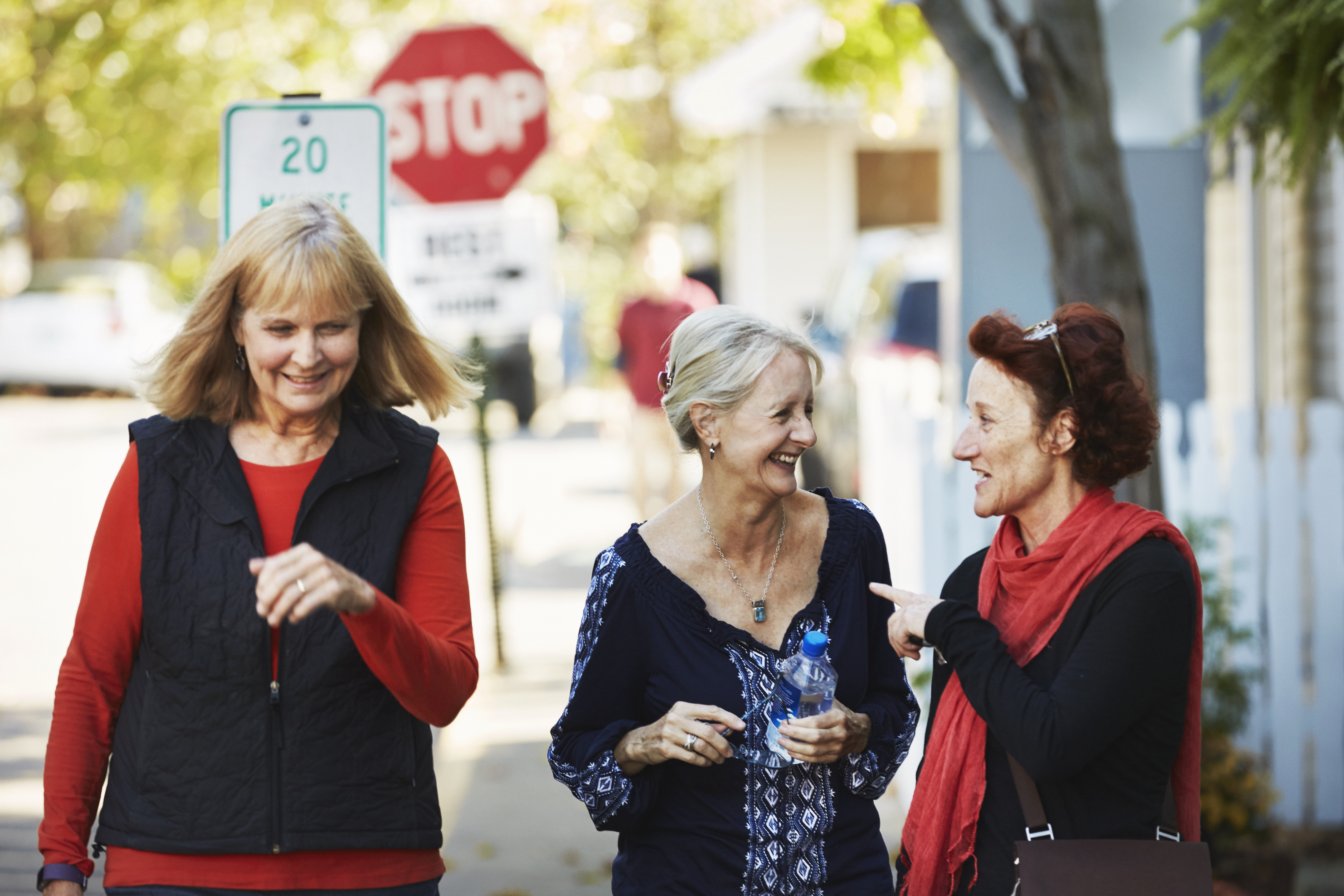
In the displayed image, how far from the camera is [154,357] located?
9.59 ft

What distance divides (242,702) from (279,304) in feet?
2.35

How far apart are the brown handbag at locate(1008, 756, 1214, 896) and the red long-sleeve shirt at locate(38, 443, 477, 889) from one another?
1.05 metres

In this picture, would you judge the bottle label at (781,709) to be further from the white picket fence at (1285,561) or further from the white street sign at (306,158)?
the white picket fence at (1285,561)

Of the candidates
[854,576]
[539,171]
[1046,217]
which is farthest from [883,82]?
[539,171]

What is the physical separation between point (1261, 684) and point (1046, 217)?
220 cm

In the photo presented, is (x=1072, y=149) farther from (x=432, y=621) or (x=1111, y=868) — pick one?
(x=432, y=621)

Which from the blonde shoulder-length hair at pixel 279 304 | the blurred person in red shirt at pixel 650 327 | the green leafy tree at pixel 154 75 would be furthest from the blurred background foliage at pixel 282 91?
the blonde shoulder-length hair at pixel 279 304

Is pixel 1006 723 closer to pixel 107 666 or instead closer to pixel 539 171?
pixel 107 666

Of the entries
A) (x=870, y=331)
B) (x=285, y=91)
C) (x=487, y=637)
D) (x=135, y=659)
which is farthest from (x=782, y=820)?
(x=285, y=91)

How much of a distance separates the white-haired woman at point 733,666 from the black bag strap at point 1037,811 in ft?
1.08

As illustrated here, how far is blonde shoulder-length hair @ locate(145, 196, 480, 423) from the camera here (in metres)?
2.80

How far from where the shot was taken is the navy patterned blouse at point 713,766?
2.95 m

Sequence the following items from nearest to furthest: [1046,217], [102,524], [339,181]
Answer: [102,524], [339,181], [1046,217]

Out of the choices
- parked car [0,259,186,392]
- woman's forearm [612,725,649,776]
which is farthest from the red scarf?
parked car [0,259,186,392]
